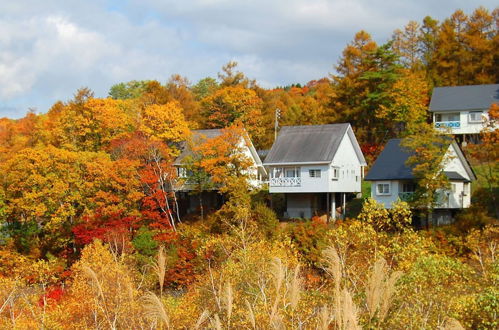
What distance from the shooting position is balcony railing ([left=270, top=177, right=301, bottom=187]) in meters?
44.4

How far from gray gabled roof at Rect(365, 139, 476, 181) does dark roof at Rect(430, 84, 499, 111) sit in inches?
468

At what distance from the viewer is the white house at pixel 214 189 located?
1844 inches

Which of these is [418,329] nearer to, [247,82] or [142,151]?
[142,151]

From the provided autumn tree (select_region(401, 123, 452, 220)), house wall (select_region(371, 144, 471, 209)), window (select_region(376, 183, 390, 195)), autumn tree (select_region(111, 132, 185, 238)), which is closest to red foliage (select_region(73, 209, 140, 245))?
autumn tree (select_region(111, 132, 185, 238))

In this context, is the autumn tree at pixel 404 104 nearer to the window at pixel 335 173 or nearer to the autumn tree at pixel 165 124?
the window at pixel 335 173

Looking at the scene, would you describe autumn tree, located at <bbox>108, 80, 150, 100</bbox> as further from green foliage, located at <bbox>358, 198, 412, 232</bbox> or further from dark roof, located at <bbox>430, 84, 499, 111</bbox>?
green foliage, located at <bbox>358, 198, 412, 232</bbox>

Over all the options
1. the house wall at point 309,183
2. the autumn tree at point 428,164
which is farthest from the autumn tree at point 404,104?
the autumn tree at point 428,164

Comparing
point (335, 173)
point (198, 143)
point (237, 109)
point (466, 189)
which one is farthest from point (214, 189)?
point (466, 189)

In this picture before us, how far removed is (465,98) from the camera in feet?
175

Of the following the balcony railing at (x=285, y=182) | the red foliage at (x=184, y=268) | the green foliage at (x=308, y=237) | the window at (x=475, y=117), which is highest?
the window at (x=475, y=117)

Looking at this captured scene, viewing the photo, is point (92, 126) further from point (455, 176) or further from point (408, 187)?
point (455, 176)

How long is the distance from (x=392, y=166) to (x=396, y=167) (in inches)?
14.8

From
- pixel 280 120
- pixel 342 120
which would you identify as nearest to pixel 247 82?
pixel 280 120

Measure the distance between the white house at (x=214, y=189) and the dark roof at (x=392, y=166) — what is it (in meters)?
8.94
